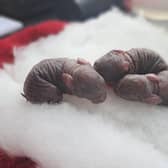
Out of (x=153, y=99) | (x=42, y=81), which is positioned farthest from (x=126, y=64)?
(x=42, y=81)

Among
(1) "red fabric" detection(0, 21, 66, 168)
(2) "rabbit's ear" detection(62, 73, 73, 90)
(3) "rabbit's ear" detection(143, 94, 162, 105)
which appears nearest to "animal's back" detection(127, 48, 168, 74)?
(3) "rabbit's ear" detection(143, 94, 162, 105)

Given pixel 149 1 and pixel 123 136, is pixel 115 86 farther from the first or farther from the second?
pixel 149 1

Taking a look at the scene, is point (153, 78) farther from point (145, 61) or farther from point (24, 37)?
point (24, 37)

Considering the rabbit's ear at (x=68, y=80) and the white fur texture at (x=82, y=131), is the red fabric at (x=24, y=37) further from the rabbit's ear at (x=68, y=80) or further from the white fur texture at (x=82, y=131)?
the rabbit's ear at (x=68, y=80)

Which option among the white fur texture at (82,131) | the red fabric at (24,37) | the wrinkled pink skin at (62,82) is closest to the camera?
the white fur texture at (82,131)

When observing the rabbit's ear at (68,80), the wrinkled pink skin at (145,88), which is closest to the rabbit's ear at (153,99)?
the wrinkled pink skin at (145,88)

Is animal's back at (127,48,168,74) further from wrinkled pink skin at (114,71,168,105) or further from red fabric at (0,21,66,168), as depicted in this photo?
red fabric at (0,21,66,168)

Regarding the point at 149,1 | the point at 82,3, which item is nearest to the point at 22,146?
the point at 82,3
